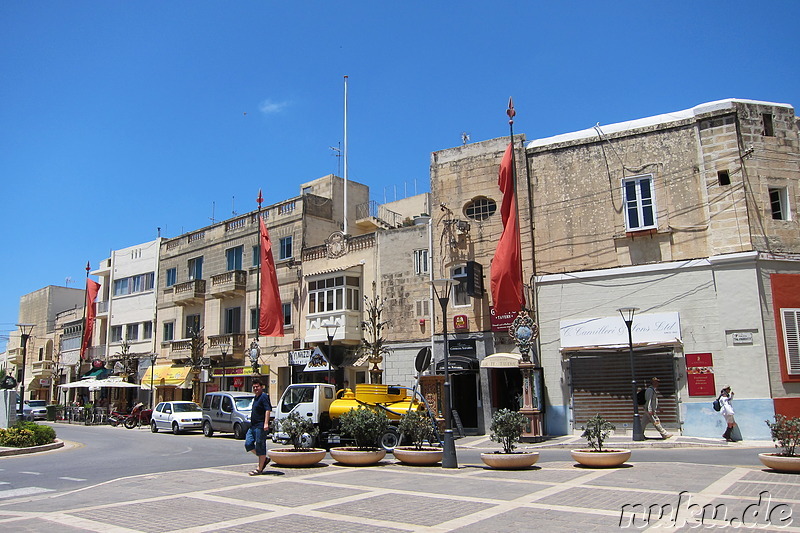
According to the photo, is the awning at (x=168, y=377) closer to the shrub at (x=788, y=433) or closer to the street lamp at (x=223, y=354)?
the street lamp at (x=223, y=354)

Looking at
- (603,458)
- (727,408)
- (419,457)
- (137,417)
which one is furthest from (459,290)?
(137,417)

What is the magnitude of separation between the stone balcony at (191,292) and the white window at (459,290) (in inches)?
819

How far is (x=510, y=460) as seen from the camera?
43.9ft

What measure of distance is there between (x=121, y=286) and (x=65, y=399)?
47.8 feet

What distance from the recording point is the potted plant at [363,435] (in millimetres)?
14547

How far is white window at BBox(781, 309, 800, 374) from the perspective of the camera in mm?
21125

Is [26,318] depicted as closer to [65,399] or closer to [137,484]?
[65,399]

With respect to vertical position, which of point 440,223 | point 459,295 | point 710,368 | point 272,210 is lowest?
point 710,368

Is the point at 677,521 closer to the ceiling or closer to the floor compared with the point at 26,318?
closer to the floor

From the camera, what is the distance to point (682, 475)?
12281mm

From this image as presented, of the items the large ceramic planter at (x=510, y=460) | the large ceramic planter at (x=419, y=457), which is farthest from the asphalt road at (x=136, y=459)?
the large ceramic planter at (x=510, y=460)

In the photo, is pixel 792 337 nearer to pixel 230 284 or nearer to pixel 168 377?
pixel 230 284

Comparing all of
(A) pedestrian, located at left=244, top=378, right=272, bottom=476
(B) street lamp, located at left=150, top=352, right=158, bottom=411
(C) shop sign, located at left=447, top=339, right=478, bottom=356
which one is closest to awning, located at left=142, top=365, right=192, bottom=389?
(B) street lamp, located at left=150, top=352, right=158, bottom=411

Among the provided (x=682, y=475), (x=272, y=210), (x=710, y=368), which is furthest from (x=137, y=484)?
(x=272, y=210)
